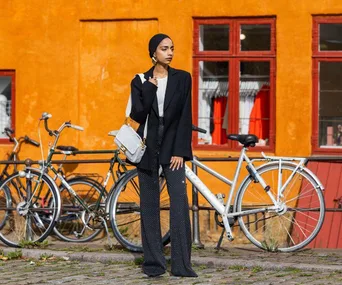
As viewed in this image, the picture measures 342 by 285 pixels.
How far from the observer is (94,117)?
50.1ft

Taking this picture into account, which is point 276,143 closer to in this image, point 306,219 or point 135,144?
point 306,219

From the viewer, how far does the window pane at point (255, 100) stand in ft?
48.9

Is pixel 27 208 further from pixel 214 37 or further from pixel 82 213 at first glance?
pixel 214 37

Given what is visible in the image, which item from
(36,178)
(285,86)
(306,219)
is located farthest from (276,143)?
(36,178)

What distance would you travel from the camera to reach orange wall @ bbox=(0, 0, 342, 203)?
1469 centimetres

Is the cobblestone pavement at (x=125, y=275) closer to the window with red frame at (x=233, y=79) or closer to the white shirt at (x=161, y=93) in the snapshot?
the white shirt at (x=161, y=93)

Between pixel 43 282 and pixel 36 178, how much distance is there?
292cm

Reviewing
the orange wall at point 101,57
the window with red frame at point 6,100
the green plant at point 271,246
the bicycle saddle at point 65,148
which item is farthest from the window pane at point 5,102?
the green plant at point 271,246

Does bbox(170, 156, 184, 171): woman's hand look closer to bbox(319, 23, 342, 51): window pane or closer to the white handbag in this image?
the white handbag

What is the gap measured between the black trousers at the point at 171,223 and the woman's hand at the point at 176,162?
3 cm

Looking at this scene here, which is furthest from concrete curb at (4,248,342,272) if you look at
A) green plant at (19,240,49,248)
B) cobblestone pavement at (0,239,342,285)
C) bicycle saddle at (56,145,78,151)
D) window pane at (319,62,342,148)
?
window pane at (319,62,342,148)

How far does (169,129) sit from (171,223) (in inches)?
30.6

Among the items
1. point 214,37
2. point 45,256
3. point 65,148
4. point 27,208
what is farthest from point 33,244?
point 214,37

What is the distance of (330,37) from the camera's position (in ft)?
48.0
